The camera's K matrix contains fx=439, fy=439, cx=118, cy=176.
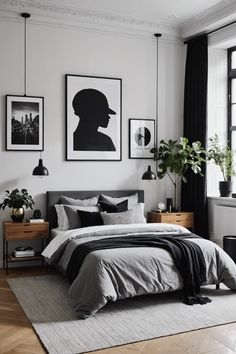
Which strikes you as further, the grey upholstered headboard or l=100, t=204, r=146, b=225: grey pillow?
the grey upholstered headboard

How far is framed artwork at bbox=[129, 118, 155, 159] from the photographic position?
6.77 meters

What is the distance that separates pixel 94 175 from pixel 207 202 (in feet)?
5.98

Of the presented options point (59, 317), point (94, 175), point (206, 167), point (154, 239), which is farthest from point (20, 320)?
point (206, 167)

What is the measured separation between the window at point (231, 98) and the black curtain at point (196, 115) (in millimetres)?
518

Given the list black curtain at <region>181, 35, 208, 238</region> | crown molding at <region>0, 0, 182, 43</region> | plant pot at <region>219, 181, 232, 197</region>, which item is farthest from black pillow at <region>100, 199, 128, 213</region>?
crown molding at <region>0, 0, 182, 43</region>

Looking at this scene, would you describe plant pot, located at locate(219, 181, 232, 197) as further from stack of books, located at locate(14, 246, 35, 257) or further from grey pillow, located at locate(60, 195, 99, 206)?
stack of books, located at locate(14, 246, 35, 257)

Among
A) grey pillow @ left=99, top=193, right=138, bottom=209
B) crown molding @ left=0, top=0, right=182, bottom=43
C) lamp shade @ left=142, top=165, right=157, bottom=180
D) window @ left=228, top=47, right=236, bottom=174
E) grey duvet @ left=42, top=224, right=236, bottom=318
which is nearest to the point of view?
grey duvet @ left=42, top=224, right=236, bottom=318

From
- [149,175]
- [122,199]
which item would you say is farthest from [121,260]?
[149,175]

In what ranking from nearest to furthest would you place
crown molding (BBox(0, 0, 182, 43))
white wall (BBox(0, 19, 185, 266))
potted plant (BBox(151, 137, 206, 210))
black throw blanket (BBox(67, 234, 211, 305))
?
black throw blanket (BBox(67, 234, 211, 305)) → crown molding (BBox(0, 0, 182, 43)) → white wall (BBox(0, 19, 185, 266)) → potted plant (BBox(151, 137, 206, 210))

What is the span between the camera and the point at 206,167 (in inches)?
266

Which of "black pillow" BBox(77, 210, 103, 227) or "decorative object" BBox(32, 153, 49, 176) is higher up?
"decorative object" BBox(32, 153, 49, 176)

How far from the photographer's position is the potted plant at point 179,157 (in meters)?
6.55

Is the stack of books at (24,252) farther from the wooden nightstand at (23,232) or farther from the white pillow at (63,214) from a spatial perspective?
the white pillow at (63,214)

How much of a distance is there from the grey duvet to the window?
2651 millimetres
